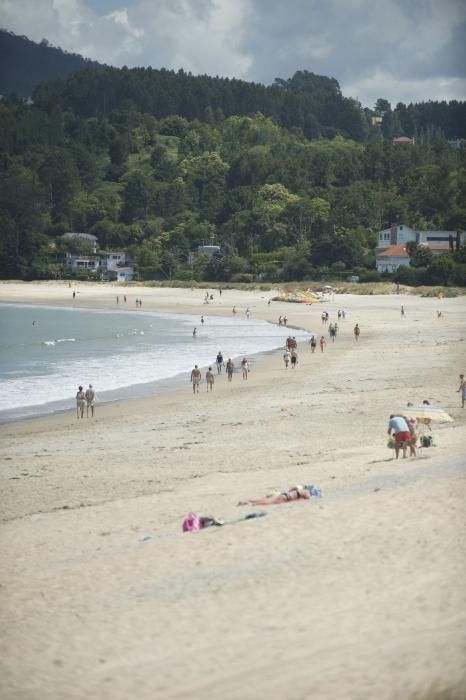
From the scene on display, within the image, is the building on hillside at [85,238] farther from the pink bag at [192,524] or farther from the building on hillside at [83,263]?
the pink bag at [192,524]

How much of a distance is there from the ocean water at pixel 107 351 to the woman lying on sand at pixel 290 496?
37.6 feet

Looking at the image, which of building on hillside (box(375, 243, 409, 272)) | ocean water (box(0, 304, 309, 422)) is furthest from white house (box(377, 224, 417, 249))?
ocean water (box(0, 304, 309, 422))

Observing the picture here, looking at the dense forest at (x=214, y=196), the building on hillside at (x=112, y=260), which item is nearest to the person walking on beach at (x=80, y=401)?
the dense forest at (x=214, y=196)

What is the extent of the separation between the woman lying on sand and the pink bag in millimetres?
1080

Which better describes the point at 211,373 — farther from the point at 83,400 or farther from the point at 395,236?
the point at 395,236

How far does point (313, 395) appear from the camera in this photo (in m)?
21.8

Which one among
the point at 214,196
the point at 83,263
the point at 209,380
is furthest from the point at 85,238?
the point at 209,380

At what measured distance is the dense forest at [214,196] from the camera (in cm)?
8444

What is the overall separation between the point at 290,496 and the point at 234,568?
8.01ft

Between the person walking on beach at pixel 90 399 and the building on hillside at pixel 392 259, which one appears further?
the building on hillside at pixel 392 259

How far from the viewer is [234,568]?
8.15 metres

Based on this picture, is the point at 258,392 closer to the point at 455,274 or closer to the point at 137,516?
the point at 137,516

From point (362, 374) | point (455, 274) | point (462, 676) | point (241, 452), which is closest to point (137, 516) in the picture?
point (241, 452)

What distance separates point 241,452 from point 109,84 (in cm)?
19507
